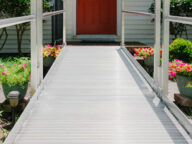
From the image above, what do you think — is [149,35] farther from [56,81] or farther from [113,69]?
[56,81]

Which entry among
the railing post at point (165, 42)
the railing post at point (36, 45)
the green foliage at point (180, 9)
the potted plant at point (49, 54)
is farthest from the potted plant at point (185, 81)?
the green foliage at point (180, 9)

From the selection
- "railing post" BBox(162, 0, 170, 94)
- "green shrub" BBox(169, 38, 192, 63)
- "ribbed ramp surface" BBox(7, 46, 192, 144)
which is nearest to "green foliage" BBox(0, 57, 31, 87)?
"ribbed ramp surface" BBox(7, 46, 192, 144)

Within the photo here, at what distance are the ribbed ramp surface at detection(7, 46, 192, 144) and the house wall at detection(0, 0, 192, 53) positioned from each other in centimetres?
417

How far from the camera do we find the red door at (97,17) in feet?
26.4

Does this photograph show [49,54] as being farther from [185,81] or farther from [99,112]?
[99,112]

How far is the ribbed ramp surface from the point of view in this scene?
2094 millimetres

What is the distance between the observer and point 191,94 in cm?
362

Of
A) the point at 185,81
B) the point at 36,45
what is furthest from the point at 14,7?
the point at 185,81

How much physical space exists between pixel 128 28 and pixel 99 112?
589 centimetres

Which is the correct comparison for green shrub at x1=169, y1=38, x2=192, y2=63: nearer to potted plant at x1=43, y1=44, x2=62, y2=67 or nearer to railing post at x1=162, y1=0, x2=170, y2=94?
potted plant at x1=43, y1=44, x2=62, y2=67

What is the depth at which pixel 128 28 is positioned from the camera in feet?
26.9

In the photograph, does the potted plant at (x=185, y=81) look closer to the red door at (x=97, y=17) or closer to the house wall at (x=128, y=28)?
the house wall at (x=128, y=28)

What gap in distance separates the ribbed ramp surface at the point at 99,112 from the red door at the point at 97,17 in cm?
420

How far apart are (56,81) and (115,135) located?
1.48 meters
